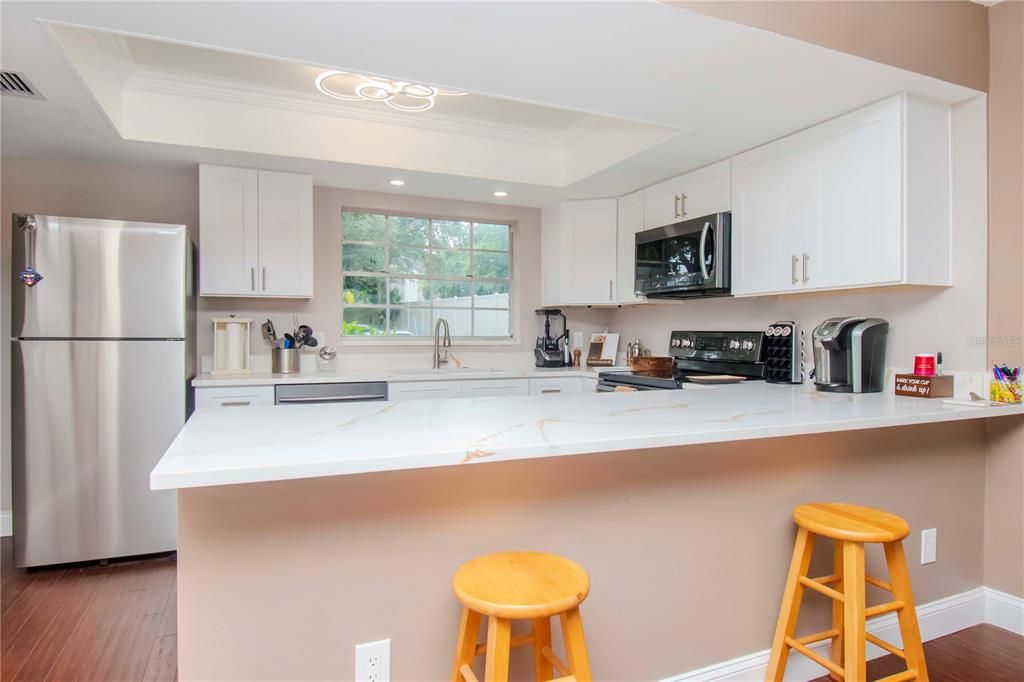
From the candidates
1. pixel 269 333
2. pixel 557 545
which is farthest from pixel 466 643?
pixel 269 333

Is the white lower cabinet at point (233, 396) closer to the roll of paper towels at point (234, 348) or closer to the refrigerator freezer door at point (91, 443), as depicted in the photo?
the refrigerator freezer door at point (91, 443)


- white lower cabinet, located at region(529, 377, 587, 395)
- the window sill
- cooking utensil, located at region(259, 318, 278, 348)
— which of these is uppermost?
cooking utensil, located at region(259, 318, 278, 348)

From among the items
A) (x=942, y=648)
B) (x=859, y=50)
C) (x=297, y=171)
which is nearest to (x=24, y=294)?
(x=297, y=171)

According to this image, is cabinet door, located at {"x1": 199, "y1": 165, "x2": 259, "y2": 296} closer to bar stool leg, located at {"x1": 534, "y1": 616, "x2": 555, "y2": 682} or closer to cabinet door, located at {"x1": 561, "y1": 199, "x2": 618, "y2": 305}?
cabinet door, located at {"x1": 561, "y1": 199, "x2": 618, "y2": 305}

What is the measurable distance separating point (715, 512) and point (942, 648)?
121 cm

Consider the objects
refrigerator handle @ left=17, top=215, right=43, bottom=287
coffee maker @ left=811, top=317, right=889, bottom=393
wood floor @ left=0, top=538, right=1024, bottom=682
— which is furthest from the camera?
refrigerator handle @ left=17, top=215, right=43, bottom=287

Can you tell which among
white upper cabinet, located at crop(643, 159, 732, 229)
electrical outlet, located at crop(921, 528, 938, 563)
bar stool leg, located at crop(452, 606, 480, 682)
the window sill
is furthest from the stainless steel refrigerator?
electrical outlet, located at crop(921, 528, 938, 563)

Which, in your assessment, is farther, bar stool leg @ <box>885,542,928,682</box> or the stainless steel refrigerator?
the stainless steel refrigerator

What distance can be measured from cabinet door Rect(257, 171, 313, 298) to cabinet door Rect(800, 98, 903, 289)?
2803 mm

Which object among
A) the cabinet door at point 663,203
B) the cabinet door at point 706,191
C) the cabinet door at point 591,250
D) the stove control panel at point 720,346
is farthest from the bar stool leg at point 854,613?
the cabinet door at point 591,250

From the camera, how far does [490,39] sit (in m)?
1.92

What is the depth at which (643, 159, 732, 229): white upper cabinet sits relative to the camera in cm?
316

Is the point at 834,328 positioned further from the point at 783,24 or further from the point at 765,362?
the point at 783,24

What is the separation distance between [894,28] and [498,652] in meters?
2.47
